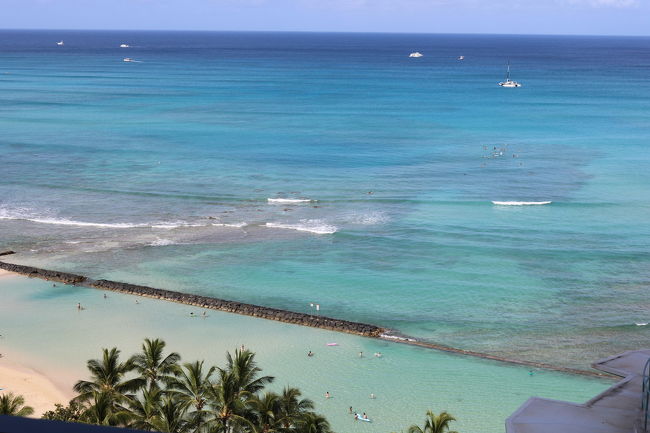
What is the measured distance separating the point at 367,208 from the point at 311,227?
20.1 ft

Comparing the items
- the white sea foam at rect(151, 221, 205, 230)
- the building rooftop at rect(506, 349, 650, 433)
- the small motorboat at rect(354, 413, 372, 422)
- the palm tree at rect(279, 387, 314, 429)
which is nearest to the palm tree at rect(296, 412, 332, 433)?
the palm tree at rect(279, 387, 314, 429)

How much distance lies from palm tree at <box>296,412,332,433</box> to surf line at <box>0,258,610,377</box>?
13347mm

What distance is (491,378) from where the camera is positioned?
30281 millimetres

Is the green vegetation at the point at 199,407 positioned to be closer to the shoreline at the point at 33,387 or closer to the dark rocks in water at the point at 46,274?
the shoreline at the point at 33,387

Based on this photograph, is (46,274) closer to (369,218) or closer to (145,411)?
(369,218)

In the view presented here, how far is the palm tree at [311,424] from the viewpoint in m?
19.7

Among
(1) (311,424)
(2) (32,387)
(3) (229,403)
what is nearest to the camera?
(1) (311,424)

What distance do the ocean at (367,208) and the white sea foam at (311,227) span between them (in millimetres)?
140

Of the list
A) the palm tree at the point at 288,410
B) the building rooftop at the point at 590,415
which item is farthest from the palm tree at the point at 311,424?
the building rooftop at the point at 590,415

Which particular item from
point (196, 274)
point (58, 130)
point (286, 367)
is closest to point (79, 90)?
point (58, 130)

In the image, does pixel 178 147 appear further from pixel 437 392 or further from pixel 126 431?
pixel 126 431

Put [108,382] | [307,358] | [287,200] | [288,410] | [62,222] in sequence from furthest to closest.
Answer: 1. [287,200]
2. [62,222]
3. [307,358]
4. [108,382]
5. [288,410]

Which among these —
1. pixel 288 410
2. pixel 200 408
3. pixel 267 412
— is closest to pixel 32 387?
pixel 200 408

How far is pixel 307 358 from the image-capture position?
32.1 m
